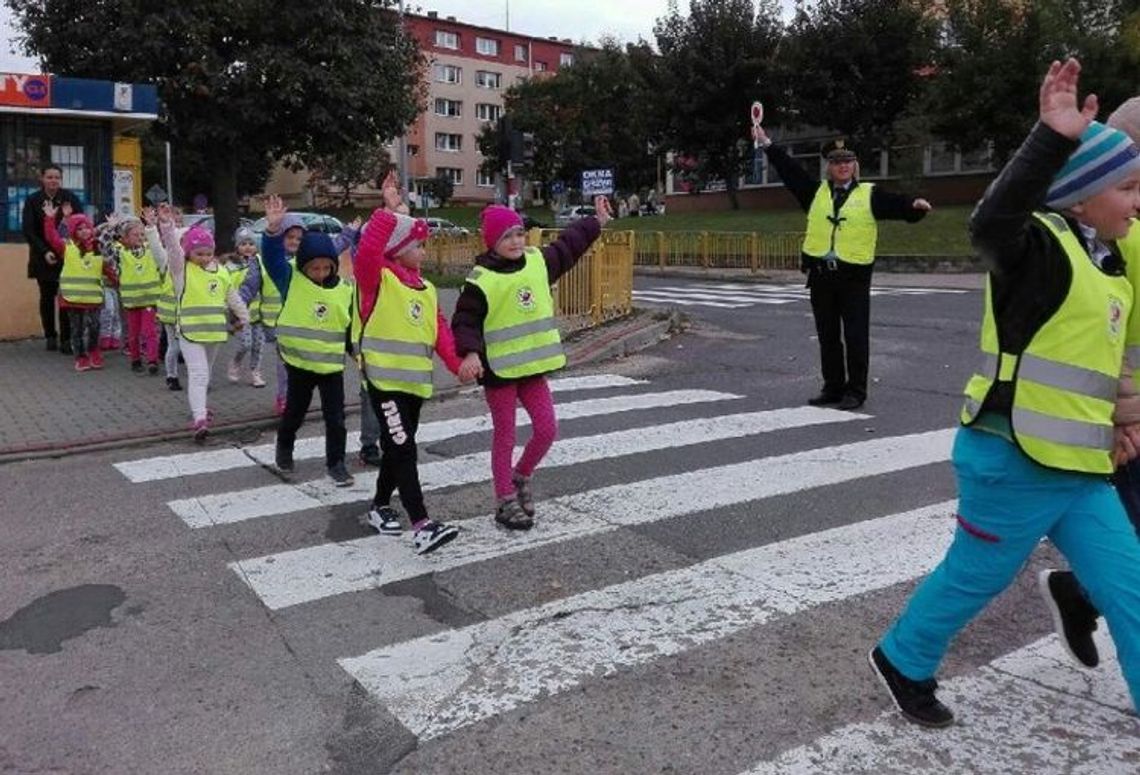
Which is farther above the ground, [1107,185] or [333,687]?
[1107,185]

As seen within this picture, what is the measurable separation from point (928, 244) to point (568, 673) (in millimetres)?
26239

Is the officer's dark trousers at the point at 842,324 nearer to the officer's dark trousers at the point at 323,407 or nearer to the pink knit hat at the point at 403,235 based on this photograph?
the officer's dark trousers at the point at 323,407

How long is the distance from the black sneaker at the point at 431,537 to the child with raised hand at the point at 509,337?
0.54 metres

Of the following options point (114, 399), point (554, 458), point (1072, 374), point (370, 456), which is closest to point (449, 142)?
point (114, 399)

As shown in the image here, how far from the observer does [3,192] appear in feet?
44.9

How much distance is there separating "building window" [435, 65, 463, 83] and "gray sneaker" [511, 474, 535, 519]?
8106 cm

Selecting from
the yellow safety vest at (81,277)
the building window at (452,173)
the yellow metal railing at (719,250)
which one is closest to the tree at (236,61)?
the yellow metal railing at (719,250)

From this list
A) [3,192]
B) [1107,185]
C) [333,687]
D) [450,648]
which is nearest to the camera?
[1107,185]

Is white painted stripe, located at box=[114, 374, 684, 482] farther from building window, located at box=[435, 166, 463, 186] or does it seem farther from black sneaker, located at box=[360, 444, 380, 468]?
building window, located at box=[435, 166, 463, 186]

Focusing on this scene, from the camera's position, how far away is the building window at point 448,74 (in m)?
83.2

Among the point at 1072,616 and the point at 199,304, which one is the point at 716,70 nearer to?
the point at 199,304

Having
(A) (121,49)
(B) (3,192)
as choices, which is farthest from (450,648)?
(A) (121,49)

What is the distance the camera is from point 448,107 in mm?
84375

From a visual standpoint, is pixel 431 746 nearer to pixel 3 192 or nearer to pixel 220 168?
pixel 3 192
